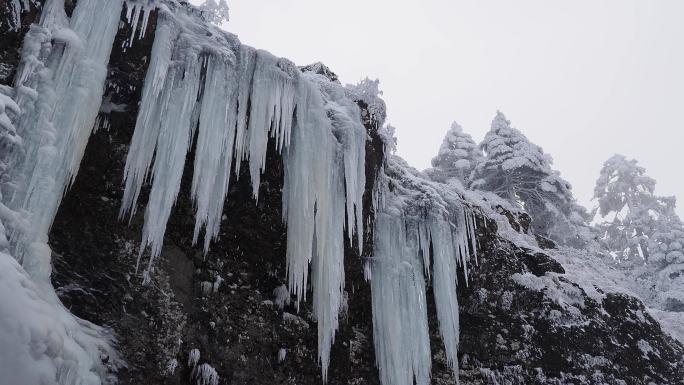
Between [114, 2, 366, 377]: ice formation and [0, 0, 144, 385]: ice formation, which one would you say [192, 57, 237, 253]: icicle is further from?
[0, 0, 144, 385]: ice formation

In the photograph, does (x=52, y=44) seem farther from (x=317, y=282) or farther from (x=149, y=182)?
(x=317, y=282)

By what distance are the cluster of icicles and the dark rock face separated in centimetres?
32

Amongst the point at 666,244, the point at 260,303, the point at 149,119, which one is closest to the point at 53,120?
the point at 149,119

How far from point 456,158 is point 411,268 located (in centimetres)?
1275

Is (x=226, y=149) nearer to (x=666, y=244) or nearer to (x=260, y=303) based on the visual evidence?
(x=260, y=303)

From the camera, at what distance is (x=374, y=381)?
8922mm

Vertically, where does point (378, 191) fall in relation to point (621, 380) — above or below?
above

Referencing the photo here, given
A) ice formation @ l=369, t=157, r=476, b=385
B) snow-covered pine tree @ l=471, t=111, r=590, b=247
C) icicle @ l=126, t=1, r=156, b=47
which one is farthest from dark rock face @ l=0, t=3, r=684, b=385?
snow-covered pine tree @ l=471, t=111, r=590, b=247

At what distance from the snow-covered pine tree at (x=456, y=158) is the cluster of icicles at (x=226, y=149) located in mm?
11388

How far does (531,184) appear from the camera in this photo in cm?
1780

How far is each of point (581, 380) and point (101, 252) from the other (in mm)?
8504

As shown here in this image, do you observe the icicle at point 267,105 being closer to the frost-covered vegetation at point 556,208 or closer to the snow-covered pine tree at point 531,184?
the frost-covered vegetation at point 556,208

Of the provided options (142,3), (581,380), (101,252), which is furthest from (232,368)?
(581,380)

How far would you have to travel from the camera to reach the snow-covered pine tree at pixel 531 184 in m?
17.3
